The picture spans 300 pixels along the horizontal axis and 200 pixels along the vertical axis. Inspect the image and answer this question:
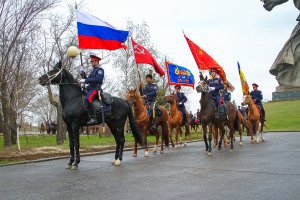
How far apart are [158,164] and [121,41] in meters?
4.82

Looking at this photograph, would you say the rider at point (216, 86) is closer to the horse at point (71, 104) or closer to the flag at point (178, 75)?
the flag at point (178, 75)

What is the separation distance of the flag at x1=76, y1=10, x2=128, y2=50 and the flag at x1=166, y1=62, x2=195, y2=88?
5.28 metres

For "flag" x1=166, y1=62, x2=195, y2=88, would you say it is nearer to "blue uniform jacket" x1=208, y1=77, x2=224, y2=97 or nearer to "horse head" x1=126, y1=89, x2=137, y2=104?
"blue uniform jacket" x1=208, y1=77, x2=224, y2=97

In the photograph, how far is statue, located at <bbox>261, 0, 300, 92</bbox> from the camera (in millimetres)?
46062


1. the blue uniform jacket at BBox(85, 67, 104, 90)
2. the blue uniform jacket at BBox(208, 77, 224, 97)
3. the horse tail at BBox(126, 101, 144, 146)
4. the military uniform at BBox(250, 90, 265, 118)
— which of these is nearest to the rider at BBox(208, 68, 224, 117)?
the blue uniform jacket at BBox(208, 77, 224, 97)

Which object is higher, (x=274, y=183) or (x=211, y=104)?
(x=211, y=104)

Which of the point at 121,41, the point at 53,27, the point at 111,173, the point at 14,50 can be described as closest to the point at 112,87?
the point at 53,27

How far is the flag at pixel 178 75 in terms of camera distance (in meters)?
18.3

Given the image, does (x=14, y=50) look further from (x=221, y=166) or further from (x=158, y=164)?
(x=221, y=166)

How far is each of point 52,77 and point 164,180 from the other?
15.6 feet

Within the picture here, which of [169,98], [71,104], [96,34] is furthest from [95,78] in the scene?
[169,98]

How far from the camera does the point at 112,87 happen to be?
4853 centimetres

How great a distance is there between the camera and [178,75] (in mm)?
18844

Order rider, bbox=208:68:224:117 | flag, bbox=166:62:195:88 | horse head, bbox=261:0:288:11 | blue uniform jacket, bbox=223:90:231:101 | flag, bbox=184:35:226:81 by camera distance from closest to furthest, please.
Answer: rider, bbox=208:68:224:117 < flag, bbox=184:35:226:81 < flag, bbox=166:62:195:88 < blue uniform jacket, bbox=223:90:231:101 < horse head, bbox=261:0:288:11
